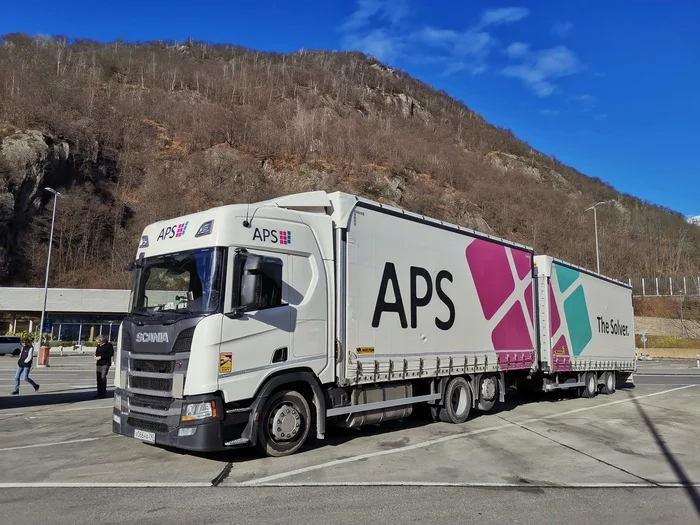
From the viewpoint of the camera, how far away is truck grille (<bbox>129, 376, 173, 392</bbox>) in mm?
6371

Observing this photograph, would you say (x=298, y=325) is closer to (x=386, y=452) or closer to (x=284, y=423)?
(x=284, y=423)

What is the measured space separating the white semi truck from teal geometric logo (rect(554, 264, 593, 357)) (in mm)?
3646

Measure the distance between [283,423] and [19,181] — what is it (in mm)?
60060

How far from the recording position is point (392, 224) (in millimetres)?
8852

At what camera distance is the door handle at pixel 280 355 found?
6.87 metres

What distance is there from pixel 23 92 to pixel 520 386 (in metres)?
83.6

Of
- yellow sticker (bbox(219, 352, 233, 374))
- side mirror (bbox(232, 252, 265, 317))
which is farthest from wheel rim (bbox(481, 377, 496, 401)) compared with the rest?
yellow sticker (bbox(219, 352, 233, 374))

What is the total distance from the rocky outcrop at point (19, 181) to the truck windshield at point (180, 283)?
181 feet

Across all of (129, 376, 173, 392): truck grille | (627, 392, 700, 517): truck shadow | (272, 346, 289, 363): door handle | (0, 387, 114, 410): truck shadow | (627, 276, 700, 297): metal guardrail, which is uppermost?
(627, 276, 700, 297): metal guardrail

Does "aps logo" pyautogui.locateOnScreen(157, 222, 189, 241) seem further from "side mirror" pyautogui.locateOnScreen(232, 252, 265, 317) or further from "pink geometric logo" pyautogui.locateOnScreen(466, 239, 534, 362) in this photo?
"pink geometric logo" pyautogui.locateOnScreen(466, 239, 534, 362)

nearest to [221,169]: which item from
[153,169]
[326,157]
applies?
[153,169]

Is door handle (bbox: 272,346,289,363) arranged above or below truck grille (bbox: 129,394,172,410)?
above

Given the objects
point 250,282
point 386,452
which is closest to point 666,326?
point 386,452

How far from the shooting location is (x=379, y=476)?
249 inches
